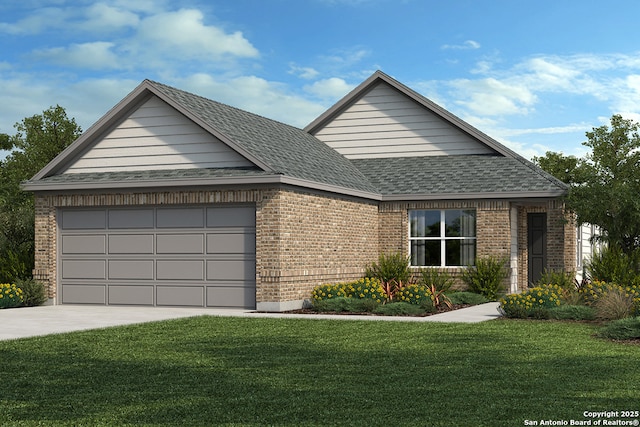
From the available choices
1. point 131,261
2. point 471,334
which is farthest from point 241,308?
point 471,334

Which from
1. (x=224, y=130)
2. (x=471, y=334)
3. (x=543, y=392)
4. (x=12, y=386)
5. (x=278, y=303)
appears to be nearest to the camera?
(x=543, y=392)

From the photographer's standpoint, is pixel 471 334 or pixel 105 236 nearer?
pixel 471 334

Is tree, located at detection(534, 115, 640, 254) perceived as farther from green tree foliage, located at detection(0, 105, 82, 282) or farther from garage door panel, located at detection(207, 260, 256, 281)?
green tree foliage, located at detection(0, 105, 82, 282)

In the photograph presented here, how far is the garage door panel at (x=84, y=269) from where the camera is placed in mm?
23375

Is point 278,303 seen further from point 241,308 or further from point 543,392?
point 543,392

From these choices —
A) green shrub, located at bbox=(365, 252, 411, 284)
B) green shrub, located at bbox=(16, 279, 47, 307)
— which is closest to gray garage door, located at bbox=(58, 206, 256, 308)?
green shrub, located at bbox=(16, 279, 47, 307)

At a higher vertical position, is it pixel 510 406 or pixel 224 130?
pixel 224 130

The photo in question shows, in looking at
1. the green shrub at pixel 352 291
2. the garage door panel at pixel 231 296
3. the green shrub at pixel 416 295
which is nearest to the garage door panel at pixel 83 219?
the garage door panel at pixel 231 296

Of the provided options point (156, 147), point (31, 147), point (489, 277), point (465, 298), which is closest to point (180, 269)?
point (156, 147)

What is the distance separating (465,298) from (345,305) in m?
4.35

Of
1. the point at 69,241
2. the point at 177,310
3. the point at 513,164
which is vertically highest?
the point at 513,164

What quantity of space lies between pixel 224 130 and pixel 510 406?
14581 millimetres

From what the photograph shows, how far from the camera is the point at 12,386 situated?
10.6m

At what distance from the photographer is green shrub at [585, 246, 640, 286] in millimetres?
22156
